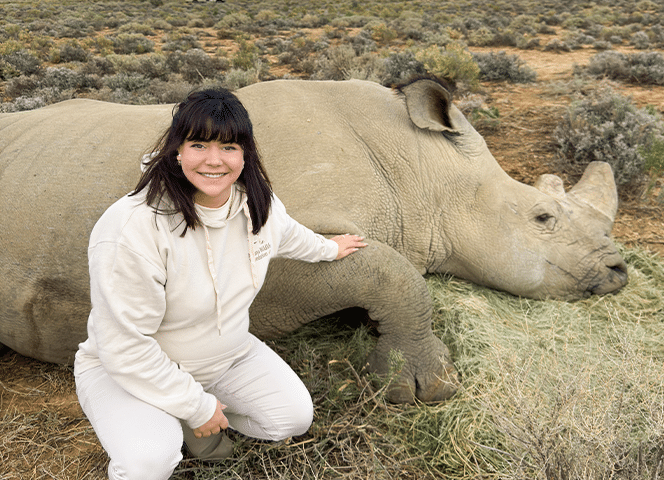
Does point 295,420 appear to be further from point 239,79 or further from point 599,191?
point 239,79

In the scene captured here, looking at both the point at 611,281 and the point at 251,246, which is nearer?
the point at 251,246

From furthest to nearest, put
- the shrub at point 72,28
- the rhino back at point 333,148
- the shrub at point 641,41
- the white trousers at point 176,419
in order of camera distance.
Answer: the shrub at point 72,28 → the shrub at point 641,41 → the rhino back at point 333,148 → the white trousers at point 176,419

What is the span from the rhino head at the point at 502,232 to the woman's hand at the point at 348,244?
101 cm

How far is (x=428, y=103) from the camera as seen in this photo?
3.77 meters

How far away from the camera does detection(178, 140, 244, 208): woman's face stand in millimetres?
2094

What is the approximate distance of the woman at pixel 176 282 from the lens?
2057mm

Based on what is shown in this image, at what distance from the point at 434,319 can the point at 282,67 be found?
1186 cm

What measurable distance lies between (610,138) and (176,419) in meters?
6.43

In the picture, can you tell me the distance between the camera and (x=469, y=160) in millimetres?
3881

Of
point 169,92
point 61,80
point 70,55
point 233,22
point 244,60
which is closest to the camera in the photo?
point 169,92

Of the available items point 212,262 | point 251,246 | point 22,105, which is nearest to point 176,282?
point 212,262

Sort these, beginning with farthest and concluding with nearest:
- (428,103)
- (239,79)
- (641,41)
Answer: (641,41), (239,79), (428,103)

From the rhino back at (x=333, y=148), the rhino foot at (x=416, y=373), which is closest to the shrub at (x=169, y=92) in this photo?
the rhino back at (x=333, y=148)

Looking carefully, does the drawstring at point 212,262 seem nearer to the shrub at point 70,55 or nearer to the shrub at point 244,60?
the shrub at point 244,60
